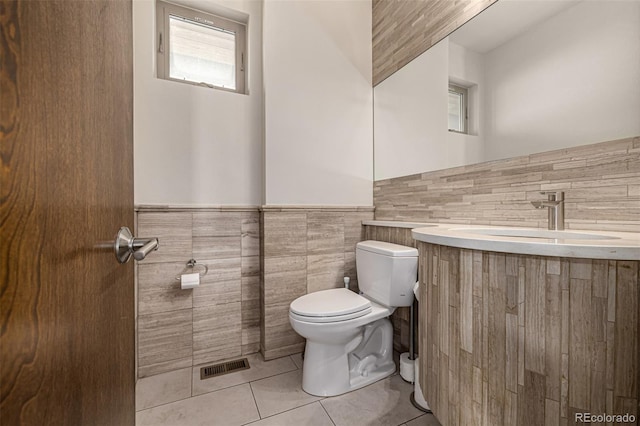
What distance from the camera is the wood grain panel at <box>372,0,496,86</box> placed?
1.57 m

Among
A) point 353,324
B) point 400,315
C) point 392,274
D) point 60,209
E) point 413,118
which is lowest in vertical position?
point 400,315

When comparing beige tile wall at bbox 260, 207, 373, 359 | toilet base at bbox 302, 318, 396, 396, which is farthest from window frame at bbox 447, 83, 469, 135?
toilet base at bbox 302, 318, 396, 396

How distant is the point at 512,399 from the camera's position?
68cm

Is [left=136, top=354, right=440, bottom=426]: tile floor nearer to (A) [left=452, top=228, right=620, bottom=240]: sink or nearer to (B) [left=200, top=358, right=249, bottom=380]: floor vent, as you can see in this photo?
(B) [left=200, top=358, right=249, bottom=380]: floor vent

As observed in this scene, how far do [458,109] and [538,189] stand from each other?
2.06ft

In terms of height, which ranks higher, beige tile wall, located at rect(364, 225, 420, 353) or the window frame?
the window frame

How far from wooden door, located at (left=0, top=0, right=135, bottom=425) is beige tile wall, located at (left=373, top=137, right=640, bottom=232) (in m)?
1.55

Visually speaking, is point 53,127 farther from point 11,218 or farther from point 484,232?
point 484,232

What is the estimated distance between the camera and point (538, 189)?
1.23m

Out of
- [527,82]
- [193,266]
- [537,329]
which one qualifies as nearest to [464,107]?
[527,82]

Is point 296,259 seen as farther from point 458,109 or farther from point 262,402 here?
point 458,109

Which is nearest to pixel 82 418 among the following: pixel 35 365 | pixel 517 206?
pixel 35 365

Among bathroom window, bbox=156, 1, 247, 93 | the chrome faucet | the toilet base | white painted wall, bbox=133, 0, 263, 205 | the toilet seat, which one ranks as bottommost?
the toilet base

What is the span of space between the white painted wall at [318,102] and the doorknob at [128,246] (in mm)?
1241
